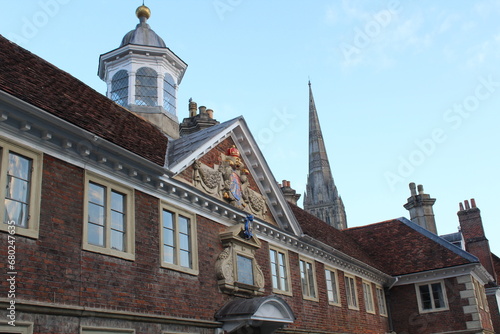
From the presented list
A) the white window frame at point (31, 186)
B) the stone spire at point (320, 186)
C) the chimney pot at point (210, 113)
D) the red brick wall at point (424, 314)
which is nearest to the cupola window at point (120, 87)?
the chimney pot at point (210, 113)

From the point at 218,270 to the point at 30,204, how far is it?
20.5 ft

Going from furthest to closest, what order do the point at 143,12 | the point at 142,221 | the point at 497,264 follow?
1. the point at 497,264
2. the point at 143,12
3. the point at 142,221

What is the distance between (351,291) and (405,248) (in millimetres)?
7983

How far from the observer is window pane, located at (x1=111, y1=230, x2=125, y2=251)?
35.8ft

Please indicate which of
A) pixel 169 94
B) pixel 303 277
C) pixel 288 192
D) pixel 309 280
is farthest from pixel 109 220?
pixel 288 192

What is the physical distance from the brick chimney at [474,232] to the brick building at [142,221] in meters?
17.2

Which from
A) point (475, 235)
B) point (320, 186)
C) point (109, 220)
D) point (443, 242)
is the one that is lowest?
point (109, 220)

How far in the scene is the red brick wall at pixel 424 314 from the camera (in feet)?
86.0

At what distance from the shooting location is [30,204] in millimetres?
9211

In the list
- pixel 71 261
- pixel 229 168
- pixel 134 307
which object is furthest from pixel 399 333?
pixel 71 261

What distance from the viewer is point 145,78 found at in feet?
63.2

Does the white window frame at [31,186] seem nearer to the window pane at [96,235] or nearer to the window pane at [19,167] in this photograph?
the window pane at [19,167]

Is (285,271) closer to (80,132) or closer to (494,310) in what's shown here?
(80,132)

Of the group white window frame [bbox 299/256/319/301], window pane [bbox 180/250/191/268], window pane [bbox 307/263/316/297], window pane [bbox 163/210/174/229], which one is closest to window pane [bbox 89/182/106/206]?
window pane [bbox 163/210/174/229]
